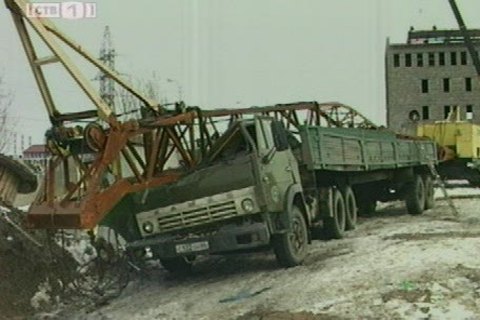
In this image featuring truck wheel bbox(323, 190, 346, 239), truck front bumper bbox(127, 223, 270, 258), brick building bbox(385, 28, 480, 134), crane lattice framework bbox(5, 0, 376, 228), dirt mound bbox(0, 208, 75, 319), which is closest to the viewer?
crane lattice framework bbox(5, 0, 376, 228)

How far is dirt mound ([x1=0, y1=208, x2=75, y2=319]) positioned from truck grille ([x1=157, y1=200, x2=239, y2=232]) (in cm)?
192

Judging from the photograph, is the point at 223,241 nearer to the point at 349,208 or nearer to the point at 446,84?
the point at 349,208

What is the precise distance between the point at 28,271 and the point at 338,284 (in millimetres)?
5467

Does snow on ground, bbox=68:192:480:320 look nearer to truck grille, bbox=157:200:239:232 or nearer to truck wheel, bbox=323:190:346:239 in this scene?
truck wheel, bbox=323:190:346:239

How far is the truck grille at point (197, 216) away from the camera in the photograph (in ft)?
33.8

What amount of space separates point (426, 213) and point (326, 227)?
20.1 ft

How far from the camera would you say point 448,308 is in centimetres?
770

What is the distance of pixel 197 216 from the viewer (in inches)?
410

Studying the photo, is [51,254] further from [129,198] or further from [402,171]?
[402,171]

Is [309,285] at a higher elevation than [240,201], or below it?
below

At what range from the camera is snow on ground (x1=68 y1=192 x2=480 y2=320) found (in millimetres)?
8047

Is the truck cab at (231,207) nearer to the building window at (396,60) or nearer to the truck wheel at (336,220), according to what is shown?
the truck wheel at (336,220)

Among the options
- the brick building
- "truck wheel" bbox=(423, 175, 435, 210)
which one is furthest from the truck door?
the brick building

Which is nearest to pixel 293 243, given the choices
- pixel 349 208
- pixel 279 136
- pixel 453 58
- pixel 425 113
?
pixel 279 136
